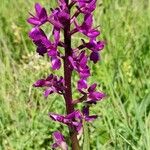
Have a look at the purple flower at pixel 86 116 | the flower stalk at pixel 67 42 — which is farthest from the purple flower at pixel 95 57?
the purple flower at pixel 86 116

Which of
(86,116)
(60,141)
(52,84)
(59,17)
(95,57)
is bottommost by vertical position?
(60,141)

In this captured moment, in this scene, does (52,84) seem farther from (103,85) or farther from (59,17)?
(103,85)

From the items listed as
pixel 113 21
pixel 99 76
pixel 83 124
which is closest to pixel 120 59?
pixel 99 76

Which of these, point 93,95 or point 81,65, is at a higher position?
point 81,65

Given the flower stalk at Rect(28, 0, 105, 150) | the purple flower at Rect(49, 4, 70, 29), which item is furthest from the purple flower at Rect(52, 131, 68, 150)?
the purple flower at Rect(49, 4, 70, 29)

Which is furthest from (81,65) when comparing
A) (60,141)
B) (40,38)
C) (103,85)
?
(103,85)

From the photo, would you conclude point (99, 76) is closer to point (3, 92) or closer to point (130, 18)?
point (3, 92)

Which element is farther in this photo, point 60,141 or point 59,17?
point 60,141

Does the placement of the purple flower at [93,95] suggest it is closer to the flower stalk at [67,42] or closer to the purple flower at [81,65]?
the flower stalk at [67,42]
